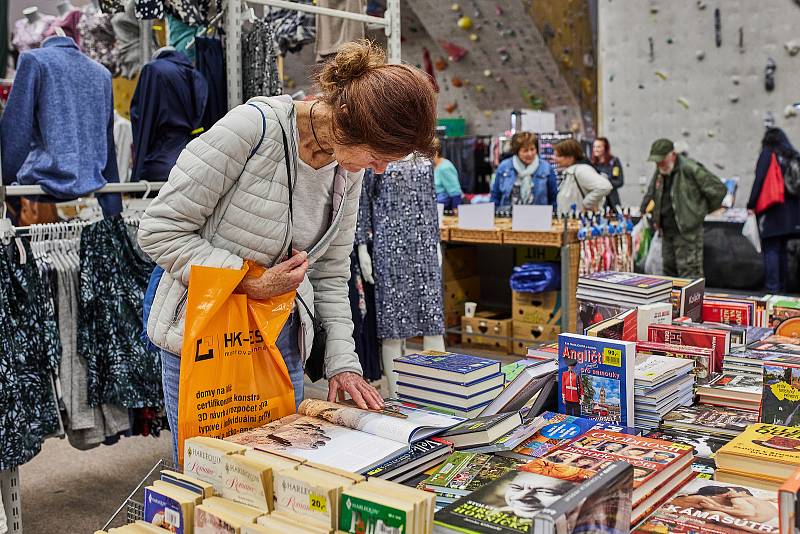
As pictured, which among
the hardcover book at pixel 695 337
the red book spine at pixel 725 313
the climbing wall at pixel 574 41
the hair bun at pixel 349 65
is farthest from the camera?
the climbing wall at pixel 574 41

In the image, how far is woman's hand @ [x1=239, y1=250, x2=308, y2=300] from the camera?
180cm

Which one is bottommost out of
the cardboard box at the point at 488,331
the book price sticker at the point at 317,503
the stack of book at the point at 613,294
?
the cardboard box at the point at 488,331

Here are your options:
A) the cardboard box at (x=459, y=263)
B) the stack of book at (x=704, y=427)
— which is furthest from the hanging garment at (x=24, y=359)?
the cardboard box at (x=459, y=263)

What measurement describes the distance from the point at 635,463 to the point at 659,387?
0.51 meters

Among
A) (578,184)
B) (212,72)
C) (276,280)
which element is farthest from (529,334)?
(276,280)

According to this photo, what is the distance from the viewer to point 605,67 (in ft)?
36.8

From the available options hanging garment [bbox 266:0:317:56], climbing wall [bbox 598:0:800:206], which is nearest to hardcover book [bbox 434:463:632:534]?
hanging garment [bbox 266:0:317:56]

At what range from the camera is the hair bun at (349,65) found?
5.33 feet

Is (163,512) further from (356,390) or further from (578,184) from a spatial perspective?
(578,184)

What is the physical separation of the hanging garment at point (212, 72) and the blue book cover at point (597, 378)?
226 centimetres

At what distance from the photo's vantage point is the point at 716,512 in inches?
55.6

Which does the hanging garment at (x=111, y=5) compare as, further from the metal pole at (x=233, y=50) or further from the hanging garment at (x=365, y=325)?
the hanging garment at (x=365, y=325)

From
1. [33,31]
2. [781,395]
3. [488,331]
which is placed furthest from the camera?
[488,331]

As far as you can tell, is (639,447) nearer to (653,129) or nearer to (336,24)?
(336,24)
